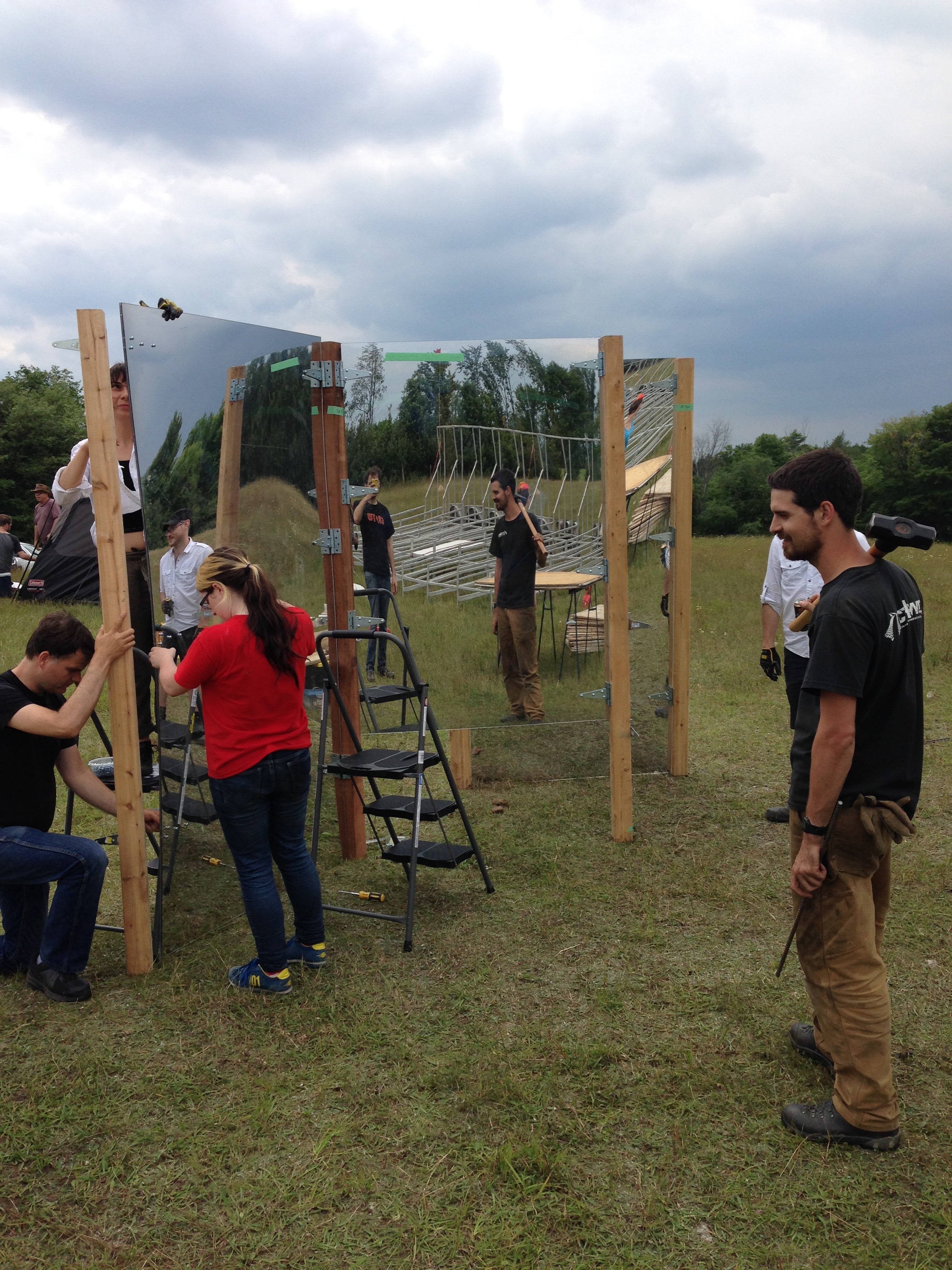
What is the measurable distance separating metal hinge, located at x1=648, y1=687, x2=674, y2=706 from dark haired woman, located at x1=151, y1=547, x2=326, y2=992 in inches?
127

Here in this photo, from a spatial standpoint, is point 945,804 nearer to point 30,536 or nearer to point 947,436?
point 30,536

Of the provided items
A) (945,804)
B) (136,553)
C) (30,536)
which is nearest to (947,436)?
(30,536)

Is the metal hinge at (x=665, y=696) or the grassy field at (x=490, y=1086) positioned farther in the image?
the metal hinge at (x=665, y=696)

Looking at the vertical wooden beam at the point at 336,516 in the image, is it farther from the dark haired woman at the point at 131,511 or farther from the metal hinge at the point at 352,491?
the dark haired woman at the point at 131,511

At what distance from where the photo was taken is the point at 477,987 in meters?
3.80

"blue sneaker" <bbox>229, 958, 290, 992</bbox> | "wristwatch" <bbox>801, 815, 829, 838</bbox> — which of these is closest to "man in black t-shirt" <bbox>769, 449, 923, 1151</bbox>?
"wristwatch" <bbox>801, 815, 829, 838</bbox>

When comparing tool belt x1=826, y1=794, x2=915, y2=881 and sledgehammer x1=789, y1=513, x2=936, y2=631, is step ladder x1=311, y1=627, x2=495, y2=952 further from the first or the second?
sledgehammer x1=789, y1=513, x2=936, y2=631

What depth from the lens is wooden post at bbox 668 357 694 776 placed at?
6.13 m

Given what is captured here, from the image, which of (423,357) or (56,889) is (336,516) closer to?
(423,357)

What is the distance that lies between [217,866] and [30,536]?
29.1 meters

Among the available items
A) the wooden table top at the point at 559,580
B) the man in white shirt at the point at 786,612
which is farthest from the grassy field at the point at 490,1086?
the wooden table top at the point at 559,580

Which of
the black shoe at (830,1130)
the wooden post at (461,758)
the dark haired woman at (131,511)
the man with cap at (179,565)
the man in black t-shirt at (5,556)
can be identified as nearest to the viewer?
the black shoe at (830,1130)

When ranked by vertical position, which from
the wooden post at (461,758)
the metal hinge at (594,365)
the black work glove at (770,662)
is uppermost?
the metal hinge at (594,365)

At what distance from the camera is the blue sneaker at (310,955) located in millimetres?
3949
